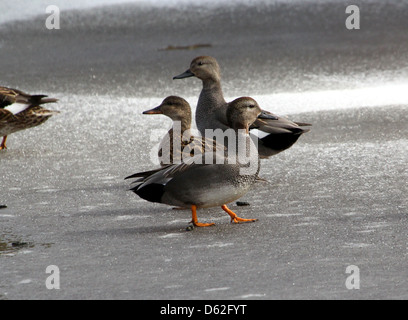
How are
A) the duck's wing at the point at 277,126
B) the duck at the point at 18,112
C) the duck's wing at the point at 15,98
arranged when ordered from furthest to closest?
the duck's wing at the point at 15,98 → the duck at the point at 18,112 → the duck's wing at the point at 277,126

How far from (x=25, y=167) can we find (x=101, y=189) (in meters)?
1.07

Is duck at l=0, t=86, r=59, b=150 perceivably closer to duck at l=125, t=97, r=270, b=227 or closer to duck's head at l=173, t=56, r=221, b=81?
duck's head at l=173, t=56, r=221, b=81

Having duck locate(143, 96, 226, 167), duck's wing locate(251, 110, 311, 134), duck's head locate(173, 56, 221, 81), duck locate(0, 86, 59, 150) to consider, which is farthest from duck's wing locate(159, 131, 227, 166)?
duck locate(0, 86, 59, 150)

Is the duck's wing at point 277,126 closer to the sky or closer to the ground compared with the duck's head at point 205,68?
closer to the ground

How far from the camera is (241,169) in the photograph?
182 inches

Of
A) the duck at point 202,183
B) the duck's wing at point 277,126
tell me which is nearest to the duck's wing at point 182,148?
the duck at point 202,183

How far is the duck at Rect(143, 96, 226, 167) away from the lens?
5134mm

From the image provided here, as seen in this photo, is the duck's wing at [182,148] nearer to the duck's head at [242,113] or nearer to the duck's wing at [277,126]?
the duck's head at [242,113]

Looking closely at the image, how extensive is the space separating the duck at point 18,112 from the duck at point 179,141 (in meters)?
2.22

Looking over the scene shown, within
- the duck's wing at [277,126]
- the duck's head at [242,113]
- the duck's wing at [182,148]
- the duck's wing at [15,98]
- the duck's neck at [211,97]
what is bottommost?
the duck's wing at [182,148]

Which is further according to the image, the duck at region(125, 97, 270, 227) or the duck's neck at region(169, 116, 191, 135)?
the duck's neck at region(169, 116, 191, 135)

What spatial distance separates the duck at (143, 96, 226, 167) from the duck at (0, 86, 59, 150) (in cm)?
222

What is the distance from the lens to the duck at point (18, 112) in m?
7.42

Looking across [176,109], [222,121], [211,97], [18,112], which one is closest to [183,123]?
[176,109]
